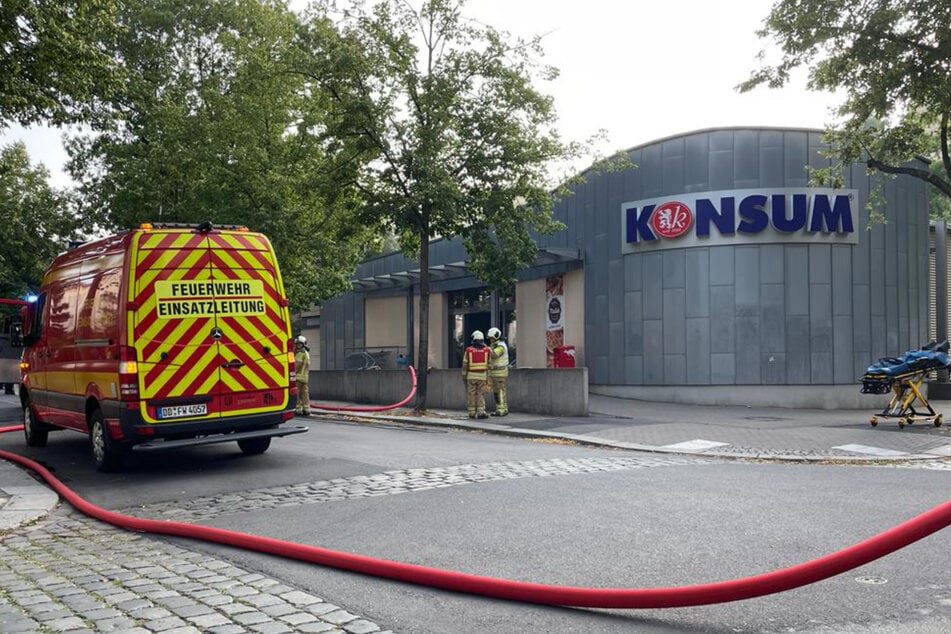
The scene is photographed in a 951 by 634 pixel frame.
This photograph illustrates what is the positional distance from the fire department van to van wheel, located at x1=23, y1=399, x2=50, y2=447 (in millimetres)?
1935

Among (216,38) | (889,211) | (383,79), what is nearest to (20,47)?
(383,79)

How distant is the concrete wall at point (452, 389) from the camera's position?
666 inches

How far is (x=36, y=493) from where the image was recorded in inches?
326

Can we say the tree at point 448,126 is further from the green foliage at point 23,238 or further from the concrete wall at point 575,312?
the green foliage at point 23,238

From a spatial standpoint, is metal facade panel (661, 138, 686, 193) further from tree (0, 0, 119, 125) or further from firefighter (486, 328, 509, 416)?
tree (0, 0, 119, 125)

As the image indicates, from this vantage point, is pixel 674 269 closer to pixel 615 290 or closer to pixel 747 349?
pixel 615 290

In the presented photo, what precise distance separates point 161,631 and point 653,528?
3.37 m

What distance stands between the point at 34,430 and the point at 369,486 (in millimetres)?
6761

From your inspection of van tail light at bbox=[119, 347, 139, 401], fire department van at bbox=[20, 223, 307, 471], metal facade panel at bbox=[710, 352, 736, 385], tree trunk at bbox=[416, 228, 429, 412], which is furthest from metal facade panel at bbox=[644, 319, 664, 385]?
van tail light at bbox=[119, 347, 139, 401]

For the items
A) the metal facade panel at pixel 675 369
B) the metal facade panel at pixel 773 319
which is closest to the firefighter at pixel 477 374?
the metal facade panel at pixel 675 369

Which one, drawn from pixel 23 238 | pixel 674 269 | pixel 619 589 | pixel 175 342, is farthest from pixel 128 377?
pixel 23 238

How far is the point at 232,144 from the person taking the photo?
24.1m

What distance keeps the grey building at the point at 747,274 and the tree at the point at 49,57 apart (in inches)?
523

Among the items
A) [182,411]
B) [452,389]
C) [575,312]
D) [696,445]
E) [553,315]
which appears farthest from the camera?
[553,315]
